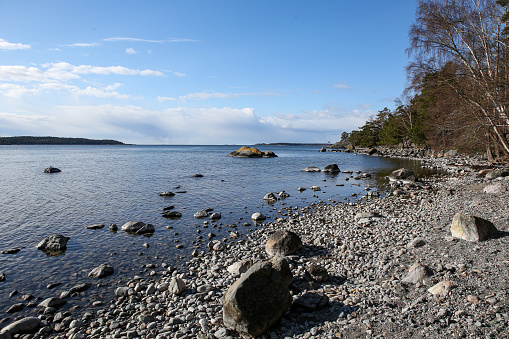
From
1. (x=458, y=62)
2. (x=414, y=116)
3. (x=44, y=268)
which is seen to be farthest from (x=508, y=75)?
(x=414, y=116)

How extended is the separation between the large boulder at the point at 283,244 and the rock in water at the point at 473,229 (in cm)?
607

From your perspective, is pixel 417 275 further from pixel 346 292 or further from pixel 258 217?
pixel 258 217

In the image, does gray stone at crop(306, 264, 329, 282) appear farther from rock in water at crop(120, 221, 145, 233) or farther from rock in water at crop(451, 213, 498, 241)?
rock in water at crop(120, 221, 145, 233)

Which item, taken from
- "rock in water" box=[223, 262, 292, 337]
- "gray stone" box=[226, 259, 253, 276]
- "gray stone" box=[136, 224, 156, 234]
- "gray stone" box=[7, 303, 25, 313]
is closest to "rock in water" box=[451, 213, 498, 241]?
"rock in water" box=[223, 262, 292, 337]

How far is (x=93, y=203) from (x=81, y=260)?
1270 centimetres

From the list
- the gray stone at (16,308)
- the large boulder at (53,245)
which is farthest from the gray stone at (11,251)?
the gray stone at (16,308)

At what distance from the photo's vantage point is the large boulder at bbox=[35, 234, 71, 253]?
508 inches

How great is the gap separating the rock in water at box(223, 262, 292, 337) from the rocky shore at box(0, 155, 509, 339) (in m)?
0.33

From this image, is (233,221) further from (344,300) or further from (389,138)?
(389,138)

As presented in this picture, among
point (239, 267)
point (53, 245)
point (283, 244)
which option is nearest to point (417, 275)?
point (283, 244)

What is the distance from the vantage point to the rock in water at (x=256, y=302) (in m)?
6.61

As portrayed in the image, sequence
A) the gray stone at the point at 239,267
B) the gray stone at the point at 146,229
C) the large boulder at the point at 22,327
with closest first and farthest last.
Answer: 1. the large boulder at the point at 22,327
2. the gray stone at the point at 239,267
3. the gray stone at the point at 146,229

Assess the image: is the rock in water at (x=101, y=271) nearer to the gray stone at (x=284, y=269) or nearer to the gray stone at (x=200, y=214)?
the gray stone at (x=284, y=269)

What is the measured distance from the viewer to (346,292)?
8.05 meters
